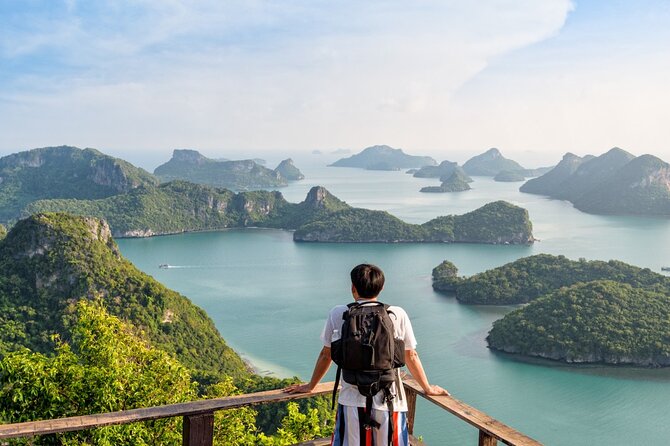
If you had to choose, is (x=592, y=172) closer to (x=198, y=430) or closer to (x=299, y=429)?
(x=299, y=429)

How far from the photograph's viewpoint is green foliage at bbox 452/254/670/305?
135 ft

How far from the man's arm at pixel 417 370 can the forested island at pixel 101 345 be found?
221 centimetres

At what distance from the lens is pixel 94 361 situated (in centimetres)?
584

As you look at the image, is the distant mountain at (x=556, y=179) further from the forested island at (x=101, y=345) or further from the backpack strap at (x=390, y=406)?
the backpack strap at (x=390, y=406)

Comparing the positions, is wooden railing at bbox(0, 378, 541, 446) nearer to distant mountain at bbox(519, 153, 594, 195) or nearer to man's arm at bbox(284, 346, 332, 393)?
man's arm at bbox(284, 346, 332, 393)

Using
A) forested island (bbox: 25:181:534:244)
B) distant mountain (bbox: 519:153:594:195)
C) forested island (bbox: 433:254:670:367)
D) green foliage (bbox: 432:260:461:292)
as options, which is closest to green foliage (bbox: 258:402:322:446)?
forested island (bbox: 433:254:670:367)

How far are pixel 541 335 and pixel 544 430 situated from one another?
28.1ft

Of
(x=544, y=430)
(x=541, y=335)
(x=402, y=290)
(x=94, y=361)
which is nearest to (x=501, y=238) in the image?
(x=402, y=290)

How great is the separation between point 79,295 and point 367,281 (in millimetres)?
27444

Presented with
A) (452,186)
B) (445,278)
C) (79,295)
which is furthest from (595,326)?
(452,186)

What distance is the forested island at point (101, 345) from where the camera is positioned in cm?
454

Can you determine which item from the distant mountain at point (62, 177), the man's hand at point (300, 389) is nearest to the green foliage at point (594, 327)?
the man's hand at point (300, 389)

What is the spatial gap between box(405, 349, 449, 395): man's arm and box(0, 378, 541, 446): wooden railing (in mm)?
35

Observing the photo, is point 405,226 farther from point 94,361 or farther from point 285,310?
point 94,361
